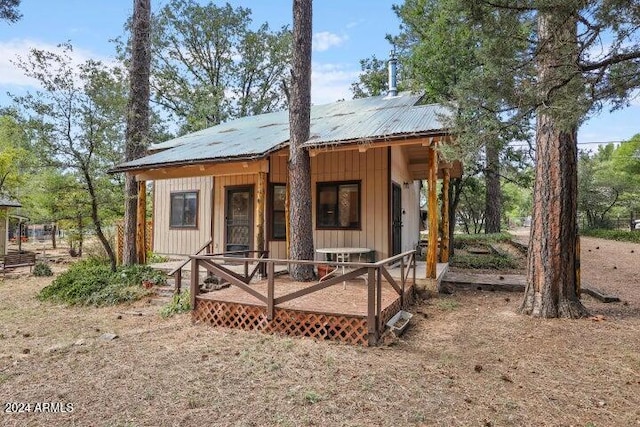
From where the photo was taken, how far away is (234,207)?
1032cm

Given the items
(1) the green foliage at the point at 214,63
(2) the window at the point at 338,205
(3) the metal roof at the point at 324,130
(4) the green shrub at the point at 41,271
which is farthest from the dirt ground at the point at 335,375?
(1) the green foliage at the point at 214,63

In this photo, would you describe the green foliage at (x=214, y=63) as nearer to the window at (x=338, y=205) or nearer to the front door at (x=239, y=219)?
the front door at (x=239, y=219)

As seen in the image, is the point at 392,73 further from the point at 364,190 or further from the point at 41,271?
the point at 41,271

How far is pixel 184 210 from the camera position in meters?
11.5

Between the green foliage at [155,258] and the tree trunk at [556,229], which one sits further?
the green foliage at [155,258]

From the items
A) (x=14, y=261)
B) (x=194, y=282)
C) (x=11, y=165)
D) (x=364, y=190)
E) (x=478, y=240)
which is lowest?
(x=14, y=261)

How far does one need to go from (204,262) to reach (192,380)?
8.35ft

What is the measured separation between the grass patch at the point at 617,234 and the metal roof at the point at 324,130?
17171 mm

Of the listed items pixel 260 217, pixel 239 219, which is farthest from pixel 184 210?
pixel 260 217

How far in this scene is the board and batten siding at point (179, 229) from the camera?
10.9 m

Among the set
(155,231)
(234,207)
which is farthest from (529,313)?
(155,231)

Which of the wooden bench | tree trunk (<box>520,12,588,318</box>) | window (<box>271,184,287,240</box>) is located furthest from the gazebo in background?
tree trunk (<box>520,12,588,318</box>)

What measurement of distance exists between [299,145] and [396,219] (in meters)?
3.15

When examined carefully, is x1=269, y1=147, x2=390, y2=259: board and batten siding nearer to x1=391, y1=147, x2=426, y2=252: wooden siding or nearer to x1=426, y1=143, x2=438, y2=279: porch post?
x1=391, y1=147, x2=426, y2=252: wooden siding
